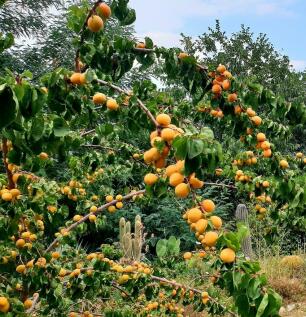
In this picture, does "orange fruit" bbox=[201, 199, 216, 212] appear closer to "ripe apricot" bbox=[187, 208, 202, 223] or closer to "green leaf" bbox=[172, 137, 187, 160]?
"ripe apricot" bbox=[187, 208, 202, 223]

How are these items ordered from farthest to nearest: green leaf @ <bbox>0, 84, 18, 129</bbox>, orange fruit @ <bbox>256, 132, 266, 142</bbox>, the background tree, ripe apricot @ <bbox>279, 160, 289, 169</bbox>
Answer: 1. the background tree
2. orange fruit @ <bbox>256, 132, 266, 142</bbox>
3. ripe apricot @ <bbox>279, 160, 289, 169</bbox>
4. green leaf @ <bbox>0, 84, 18, 129</bbox>

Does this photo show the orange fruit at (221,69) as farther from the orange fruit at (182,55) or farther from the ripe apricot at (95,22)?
the ripe apricot at (95,22)

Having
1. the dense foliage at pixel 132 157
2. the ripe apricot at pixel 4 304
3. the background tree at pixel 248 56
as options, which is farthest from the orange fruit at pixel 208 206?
the background tree at pixel 248 56

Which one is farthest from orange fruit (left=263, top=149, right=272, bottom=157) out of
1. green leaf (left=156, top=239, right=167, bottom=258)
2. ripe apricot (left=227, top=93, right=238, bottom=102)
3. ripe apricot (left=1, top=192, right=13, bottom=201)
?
green leaf (left=156, top=239, right=167, bottom=258)

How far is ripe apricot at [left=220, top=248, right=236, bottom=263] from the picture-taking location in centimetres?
100

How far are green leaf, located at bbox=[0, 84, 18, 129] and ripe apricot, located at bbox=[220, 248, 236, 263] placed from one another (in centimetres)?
51

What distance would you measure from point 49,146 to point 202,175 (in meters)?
0.51

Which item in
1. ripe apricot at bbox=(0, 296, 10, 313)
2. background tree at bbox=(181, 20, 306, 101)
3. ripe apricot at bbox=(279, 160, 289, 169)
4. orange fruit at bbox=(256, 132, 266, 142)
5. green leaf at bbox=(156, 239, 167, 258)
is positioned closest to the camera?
ripe apricot at bbox=(0, 296, 10, 313)

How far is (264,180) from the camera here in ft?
6.34

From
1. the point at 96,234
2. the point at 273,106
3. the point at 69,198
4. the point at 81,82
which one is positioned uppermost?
the point at 273,106

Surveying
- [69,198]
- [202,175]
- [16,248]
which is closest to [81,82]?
[202,175]

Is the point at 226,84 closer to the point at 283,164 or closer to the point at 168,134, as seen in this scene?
the point at 283,164

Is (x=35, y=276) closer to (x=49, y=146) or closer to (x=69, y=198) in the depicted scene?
(x=69, y=198)

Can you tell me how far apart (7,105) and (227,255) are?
54 cm
